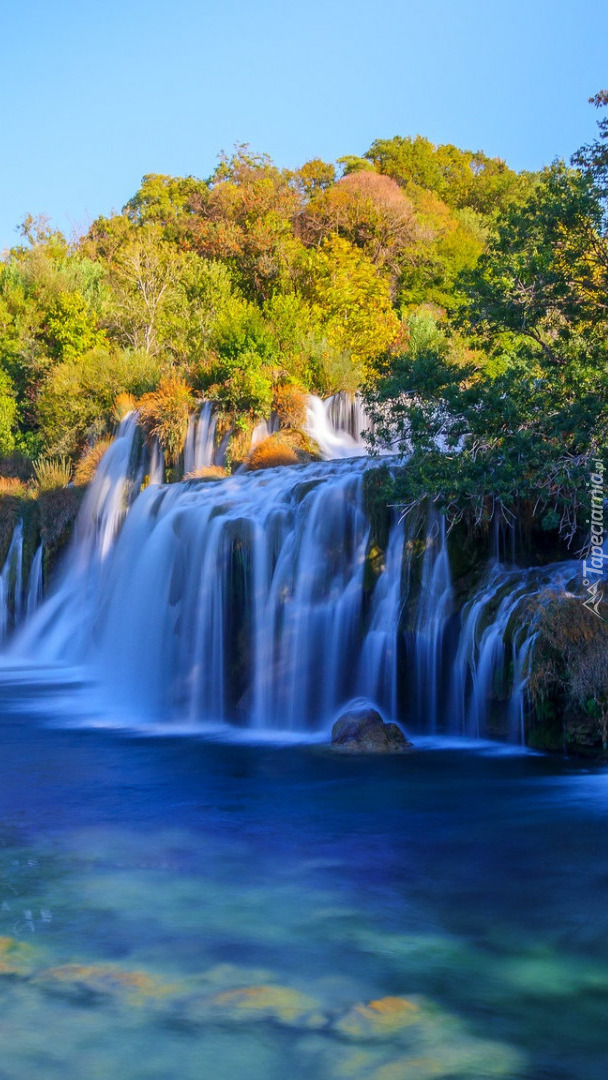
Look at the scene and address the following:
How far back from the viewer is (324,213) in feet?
136

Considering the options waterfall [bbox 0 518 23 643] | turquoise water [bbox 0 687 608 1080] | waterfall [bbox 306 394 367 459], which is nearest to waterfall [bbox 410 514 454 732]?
turquoise water [bbox 0 687 608 1080]

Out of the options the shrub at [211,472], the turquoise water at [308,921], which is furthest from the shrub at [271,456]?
the turquoise water at [308,921]

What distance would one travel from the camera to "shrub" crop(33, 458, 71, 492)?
2558 centimetres

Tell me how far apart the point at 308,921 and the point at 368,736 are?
4.98 m

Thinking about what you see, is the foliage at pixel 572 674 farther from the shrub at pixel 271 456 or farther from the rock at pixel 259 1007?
the shrub at pixel 271 456

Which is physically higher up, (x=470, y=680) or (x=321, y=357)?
(x=321, y=357)

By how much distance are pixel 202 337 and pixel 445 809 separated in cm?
2350

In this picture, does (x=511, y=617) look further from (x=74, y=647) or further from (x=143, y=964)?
(x=74, y=647)

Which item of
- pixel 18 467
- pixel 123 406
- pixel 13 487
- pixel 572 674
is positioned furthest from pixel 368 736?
pixel 18 467

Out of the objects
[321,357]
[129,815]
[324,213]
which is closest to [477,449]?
[129,815]

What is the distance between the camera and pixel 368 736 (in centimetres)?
1189

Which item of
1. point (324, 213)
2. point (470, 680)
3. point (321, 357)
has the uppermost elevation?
point (324, 213)

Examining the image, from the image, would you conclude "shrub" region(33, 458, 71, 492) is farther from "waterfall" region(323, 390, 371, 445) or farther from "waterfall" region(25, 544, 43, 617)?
"waterfall" region(323, 390, 371, 445)

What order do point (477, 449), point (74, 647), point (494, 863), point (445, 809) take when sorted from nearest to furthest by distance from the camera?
point (494, 863), point (445, 809), point (477, 449), point (74, 647)
